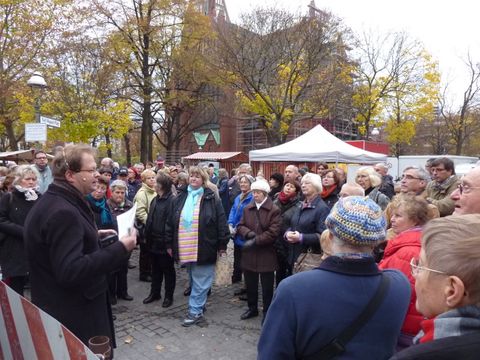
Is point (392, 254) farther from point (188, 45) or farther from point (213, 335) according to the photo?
point (188, 45)

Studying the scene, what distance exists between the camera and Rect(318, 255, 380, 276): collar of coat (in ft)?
5.34

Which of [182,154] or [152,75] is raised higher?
[152,75]

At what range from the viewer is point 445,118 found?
108 feet

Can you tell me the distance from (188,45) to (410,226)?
24441 millimetres

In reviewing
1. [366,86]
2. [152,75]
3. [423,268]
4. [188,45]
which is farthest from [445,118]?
[423,268]

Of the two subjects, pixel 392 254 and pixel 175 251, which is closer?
pixel 392 254

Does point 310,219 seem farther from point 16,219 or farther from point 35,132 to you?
point 35,132

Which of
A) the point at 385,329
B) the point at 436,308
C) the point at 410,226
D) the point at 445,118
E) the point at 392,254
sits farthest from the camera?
the point at 445,118

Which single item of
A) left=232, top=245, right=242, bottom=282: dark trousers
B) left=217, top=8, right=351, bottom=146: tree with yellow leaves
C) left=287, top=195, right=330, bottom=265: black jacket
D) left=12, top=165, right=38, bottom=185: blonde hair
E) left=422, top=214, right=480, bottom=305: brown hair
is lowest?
left=232, top=245, right=242, bottom=282: dark trousers

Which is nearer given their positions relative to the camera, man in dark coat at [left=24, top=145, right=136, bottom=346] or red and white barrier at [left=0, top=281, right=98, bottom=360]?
red and white barrier at [left=0, top=281, right=98, bottom=360]

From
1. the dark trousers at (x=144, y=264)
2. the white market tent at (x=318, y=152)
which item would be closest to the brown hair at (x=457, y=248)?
the dark trousers at (x=144, y=264)

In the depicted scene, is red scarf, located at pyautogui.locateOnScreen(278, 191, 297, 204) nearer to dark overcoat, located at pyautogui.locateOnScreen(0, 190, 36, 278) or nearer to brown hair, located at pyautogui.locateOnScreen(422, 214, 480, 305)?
dark overcoat, located at pyautogui.locateOnScreen(0, 190, 36, 278)

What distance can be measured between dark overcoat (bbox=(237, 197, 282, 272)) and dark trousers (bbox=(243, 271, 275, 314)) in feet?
0.44

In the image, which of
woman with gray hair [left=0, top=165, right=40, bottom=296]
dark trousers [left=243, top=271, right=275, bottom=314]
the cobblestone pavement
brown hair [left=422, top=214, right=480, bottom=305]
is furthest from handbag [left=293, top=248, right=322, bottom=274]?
woman with gray hair [left=0, top=165, right=40, bottom=296]
